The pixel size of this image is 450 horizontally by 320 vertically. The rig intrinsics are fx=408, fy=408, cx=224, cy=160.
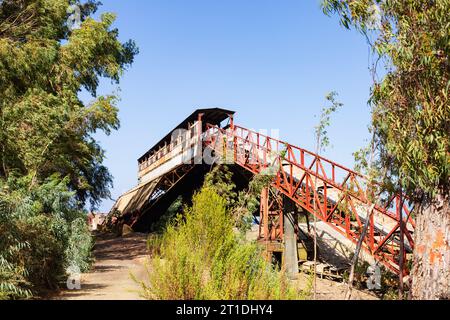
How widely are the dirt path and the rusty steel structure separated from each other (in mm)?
3872

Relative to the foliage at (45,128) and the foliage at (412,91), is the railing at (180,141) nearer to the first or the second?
the foliage at (45,128)

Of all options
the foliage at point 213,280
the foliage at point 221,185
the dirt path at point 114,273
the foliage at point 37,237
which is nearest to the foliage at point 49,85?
Result: the foliage at point 37,237

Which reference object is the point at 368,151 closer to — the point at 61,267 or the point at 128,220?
the point at 61,267

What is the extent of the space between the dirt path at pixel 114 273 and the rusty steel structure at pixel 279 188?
387 centimetres

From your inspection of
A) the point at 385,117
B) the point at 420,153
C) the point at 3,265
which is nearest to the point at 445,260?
the point at 420,153

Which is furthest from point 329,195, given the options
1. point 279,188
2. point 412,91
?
point 412,91

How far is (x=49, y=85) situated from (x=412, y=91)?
12648mm

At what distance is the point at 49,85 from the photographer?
50.1 ft

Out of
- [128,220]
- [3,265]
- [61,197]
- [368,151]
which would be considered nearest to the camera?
[3,265]

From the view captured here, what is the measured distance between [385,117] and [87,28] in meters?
12.2

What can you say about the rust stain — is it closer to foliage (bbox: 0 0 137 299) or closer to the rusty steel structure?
the rusty steel structure

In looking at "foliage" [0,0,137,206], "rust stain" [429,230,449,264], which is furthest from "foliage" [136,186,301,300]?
"foliage" [0,0,137,206]

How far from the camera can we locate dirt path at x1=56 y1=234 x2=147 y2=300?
27.7ft

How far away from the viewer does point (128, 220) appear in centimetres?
2486
